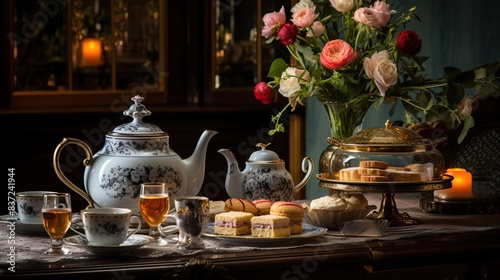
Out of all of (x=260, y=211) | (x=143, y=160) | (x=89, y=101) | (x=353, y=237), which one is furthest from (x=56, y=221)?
(x=89, y=101)

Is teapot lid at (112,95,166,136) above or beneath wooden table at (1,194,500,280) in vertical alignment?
above

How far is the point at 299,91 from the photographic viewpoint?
8.06 ft

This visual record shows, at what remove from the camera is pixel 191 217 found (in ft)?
6.50

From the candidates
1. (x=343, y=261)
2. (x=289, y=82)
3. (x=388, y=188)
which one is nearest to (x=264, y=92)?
(x=289, y=82)

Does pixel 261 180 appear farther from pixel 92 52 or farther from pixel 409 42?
pixel 92 52

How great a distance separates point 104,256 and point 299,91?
774mm

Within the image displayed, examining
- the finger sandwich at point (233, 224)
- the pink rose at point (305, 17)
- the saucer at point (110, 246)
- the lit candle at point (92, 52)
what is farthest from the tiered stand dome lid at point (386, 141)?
the lit candle at point (92, 52)

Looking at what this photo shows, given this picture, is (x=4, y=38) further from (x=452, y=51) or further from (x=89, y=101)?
(x=452, y=51)

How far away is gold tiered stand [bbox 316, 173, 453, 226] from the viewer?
2256 mm

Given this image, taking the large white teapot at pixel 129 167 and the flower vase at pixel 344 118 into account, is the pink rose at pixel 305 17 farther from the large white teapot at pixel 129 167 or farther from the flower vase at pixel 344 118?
the large white teapot at pixel 129 167

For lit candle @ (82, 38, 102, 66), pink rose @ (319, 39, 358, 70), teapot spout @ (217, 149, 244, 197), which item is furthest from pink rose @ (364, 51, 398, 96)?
lit candle @ (82, 38, 102, 66)

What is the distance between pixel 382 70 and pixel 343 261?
53 centimetres

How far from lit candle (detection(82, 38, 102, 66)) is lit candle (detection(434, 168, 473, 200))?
236 centimetres

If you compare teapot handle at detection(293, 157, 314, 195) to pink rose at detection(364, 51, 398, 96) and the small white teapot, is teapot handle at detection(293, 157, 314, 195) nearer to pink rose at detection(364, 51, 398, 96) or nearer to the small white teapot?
the small white teapot
